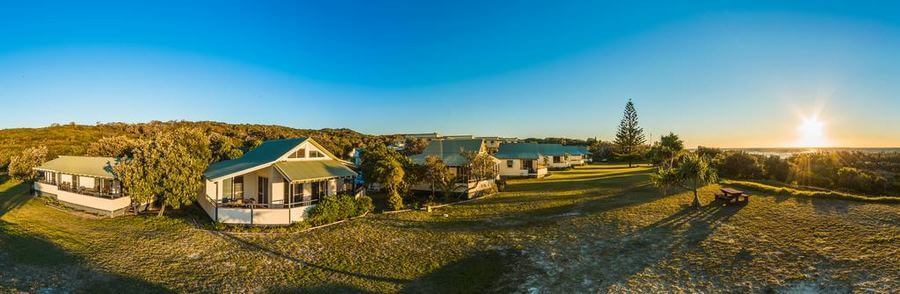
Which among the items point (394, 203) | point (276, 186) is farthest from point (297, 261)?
point (394, 203)

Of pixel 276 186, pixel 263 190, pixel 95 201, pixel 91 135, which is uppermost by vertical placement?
pixel 91 135

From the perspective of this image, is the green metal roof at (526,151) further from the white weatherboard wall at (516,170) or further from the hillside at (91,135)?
the hillside at (91,135)

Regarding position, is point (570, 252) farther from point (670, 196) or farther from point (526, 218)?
point (670, 196)

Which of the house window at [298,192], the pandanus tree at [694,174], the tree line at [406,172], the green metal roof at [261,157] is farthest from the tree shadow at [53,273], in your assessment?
the pandanus tree at [694,174]

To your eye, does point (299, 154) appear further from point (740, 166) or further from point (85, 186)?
point (740, 166)

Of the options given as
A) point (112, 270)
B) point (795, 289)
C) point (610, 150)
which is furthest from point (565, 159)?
point (112, 270)

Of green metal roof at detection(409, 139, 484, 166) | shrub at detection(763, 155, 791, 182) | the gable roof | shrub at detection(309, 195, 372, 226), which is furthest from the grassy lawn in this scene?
the gable roof
